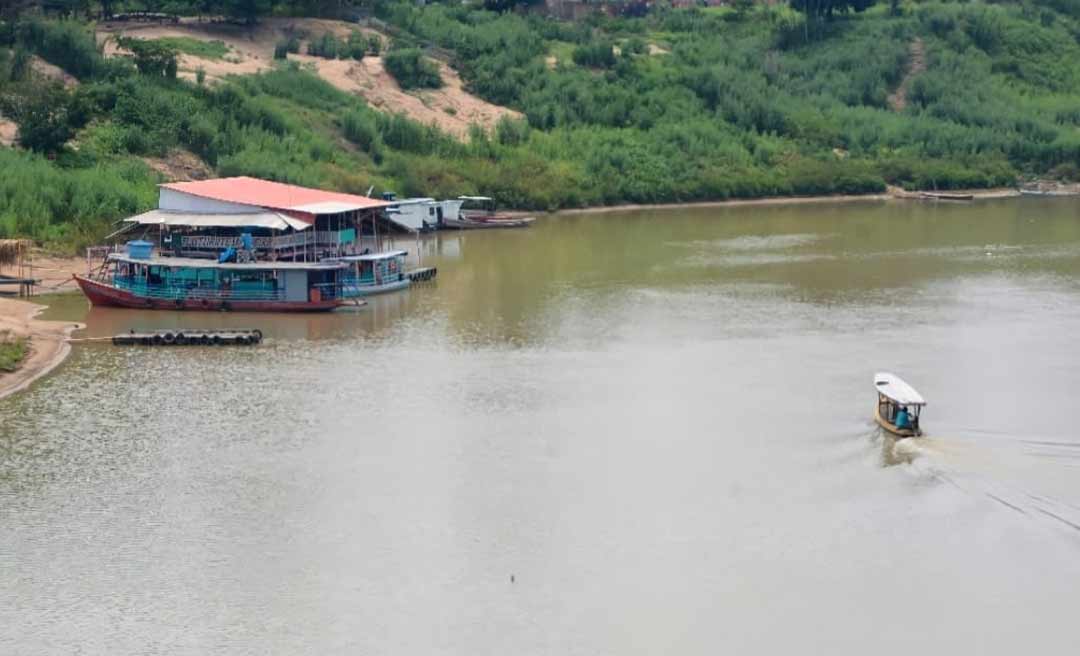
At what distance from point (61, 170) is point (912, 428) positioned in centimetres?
3206

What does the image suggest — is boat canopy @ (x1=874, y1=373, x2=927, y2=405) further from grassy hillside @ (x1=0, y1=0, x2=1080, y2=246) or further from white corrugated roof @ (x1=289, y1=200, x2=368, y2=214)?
grassy hillside @ (x1=0, y1=0, x2=1080, y2=246)

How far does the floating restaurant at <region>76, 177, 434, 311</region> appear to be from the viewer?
4191 centimetres

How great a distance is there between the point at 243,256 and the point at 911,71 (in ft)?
166

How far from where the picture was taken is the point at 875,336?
38312mm

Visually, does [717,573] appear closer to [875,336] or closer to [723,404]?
[723,404]

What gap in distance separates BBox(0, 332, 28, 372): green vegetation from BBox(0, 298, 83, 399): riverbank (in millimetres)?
115

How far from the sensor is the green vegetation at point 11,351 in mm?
33844

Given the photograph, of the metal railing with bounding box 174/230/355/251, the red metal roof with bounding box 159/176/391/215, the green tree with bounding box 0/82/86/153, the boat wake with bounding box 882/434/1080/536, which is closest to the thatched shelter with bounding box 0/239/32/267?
the red metal roof with bounding box 159/176/391/215

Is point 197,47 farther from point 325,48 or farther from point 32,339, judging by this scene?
point 32,339

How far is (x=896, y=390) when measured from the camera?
29781mm

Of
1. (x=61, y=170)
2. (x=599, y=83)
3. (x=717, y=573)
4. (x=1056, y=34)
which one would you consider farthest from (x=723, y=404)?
(x=1056, y=34)

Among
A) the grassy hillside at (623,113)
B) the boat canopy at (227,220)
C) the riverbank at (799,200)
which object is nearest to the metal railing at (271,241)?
the boat canopy at (227,220)

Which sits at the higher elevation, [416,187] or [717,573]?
[416,187]

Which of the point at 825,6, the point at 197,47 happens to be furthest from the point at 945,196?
the point at 197,47
